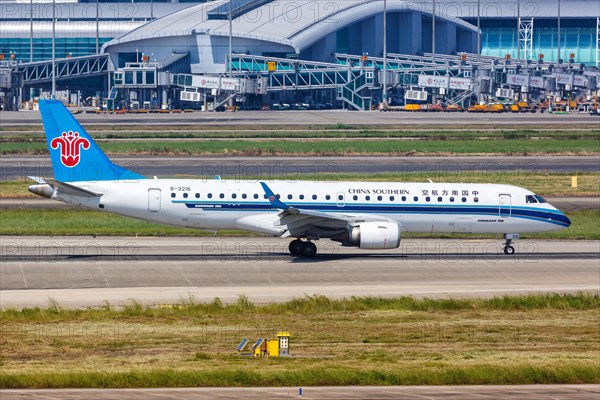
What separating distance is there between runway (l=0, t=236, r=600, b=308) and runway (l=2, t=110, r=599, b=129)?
75.7 m

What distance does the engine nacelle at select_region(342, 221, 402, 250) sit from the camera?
161 ft

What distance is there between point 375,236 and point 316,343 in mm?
16200

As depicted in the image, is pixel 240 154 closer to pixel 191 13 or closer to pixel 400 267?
pixel 400 267

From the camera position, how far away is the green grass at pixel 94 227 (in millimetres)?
56875

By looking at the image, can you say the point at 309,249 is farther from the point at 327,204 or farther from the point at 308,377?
the point at 308,377

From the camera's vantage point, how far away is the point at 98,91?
18788 cm

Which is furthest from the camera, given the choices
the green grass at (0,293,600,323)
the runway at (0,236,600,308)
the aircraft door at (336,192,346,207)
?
the aircraft door at (336,192,346,207)

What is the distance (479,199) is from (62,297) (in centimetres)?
2109

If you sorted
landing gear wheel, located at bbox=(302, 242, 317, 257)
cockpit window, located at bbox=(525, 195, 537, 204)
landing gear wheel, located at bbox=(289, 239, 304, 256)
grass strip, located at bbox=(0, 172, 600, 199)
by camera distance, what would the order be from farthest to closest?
grass strip, located at bbox=(0, 172, 600, 199) → cockpit window, located at bbox=(525, 195, 537, 204) → landing gear wheel, located at bbox=(289, 239, 304, 256) → landing gear wheel, located at bbox=(302, 242, 317, 257)

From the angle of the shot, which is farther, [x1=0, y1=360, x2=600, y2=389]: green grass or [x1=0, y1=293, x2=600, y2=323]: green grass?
[x1=0, y1=293, x2=600, y2=323]: green grass

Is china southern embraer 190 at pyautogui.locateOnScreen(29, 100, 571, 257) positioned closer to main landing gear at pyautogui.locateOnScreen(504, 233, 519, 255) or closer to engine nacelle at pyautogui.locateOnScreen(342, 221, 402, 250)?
engine nacelle at pyautogui.locateOnScreen(342, 221, 402, 250)

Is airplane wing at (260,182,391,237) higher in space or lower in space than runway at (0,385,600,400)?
higher

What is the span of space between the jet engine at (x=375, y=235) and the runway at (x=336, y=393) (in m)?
21.1

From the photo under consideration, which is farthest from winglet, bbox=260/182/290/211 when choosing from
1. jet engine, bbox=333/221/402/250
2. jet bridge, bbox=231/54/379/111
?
jet bridge, bbox=231/54/379/111
